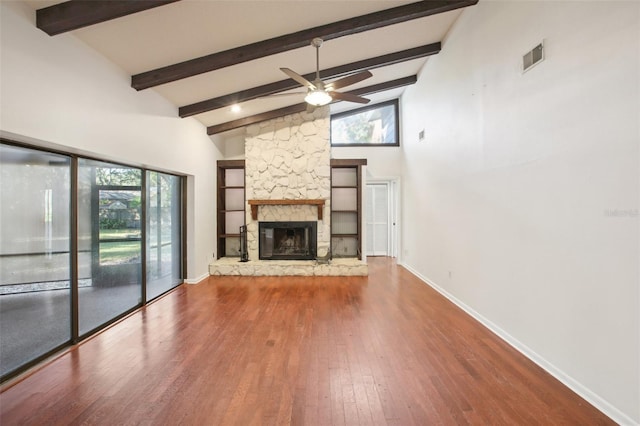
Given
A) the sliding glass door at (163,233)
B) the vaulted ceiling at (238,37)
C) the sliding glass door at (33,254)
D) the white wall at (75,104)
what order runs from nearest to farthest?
1. the white wall at (75,104)
2. the sliding glass door at (33,254)
3. the vaulted ceiling at (238,37)
4. the sliding glass door at (163,233)

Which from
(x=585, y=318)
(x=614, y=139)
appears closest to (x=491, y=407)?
(x=585, y=318)

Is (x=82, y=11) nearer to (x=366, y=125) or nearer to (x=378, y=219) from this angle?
(x=366, y=125)

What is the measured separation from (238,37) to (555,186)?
3379 millimetres

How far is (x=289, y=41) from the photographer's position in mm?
3158

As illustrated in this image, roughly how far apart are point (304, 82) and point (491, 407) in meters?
3.36

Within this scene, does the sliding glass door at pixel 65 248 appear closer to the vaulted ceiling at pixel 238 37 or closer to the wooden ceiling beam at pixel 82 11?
the wooden ceiling beam at pixel 82 11

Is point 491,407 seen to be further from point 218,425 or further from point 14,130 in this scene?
point 14,130

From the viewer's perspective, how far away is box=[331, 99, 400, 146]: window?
665 centimetres

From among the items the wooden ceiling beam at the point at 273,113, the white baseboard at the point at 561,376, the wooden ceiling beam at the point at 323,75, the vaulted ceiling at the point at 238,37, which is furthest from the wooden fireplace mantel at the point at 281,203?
the white baseboard at the point at 561,376

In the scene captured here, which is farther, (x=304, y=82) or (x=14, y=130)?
(x=304, y=82)

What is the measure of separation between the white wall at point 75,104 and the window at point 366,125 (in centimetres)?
356

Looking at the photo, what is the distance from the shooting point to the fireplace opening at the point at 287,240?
19.4ft

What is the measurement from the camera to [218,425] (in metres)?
1.71

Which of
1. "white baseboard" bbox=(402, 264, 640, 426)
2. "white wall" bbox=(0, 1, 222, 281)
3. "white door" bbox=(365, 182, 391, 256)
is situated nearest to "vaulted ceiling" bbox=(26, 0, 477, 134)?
"white wall" bbox=(0, 1, 222, 281)
